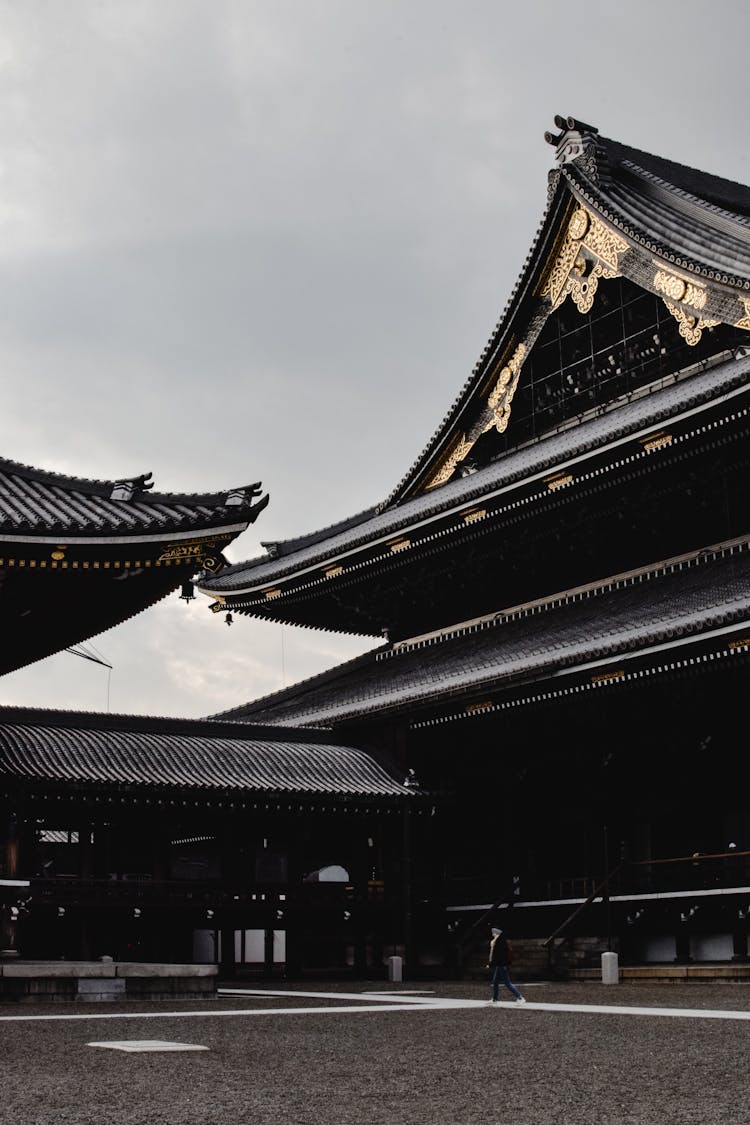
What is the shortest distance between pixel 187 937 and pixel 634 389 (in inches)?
711

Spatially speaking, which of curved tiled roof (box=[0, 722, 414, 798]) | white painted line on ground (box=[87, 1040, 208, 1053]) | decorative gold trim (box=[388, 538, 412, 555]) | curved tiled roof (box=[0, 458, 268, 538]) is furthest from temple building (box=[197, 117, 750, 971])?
white painted line on ground (box=[87, 1040, 208, 1053])

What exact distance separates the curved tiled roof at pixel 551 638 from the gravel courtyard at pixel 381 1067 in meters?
8.56

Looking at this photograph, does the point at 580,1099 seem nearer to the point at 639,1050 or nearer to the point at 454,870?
Answer: the point at 639,1050

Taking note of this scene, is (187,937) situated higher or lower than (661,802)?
lower

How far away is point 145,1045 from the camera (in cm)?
1266

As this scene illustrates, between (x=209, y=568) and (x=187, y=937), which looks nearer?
(x=209, y=568)

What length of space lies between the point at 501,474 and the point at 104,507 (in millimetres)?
15190

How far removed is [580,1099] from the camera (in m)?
9.02

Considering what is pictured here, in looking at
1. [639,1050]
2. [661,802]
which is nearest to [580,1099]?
[639,1050]

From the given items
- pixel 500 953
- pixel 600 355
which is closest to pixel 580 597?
pixel 600 355

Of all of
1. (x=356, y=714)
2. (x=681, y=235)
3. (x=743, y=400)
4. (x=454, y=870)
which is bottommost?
(x=454, y=870)

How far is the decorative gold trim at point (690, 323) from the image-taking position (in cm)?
3122

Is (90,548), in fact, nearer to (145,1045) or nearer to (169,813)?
(145,1045)

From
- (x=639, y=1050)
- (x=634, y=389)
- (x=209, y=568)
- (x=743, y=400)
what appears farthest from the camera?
(x=634, y=389)
